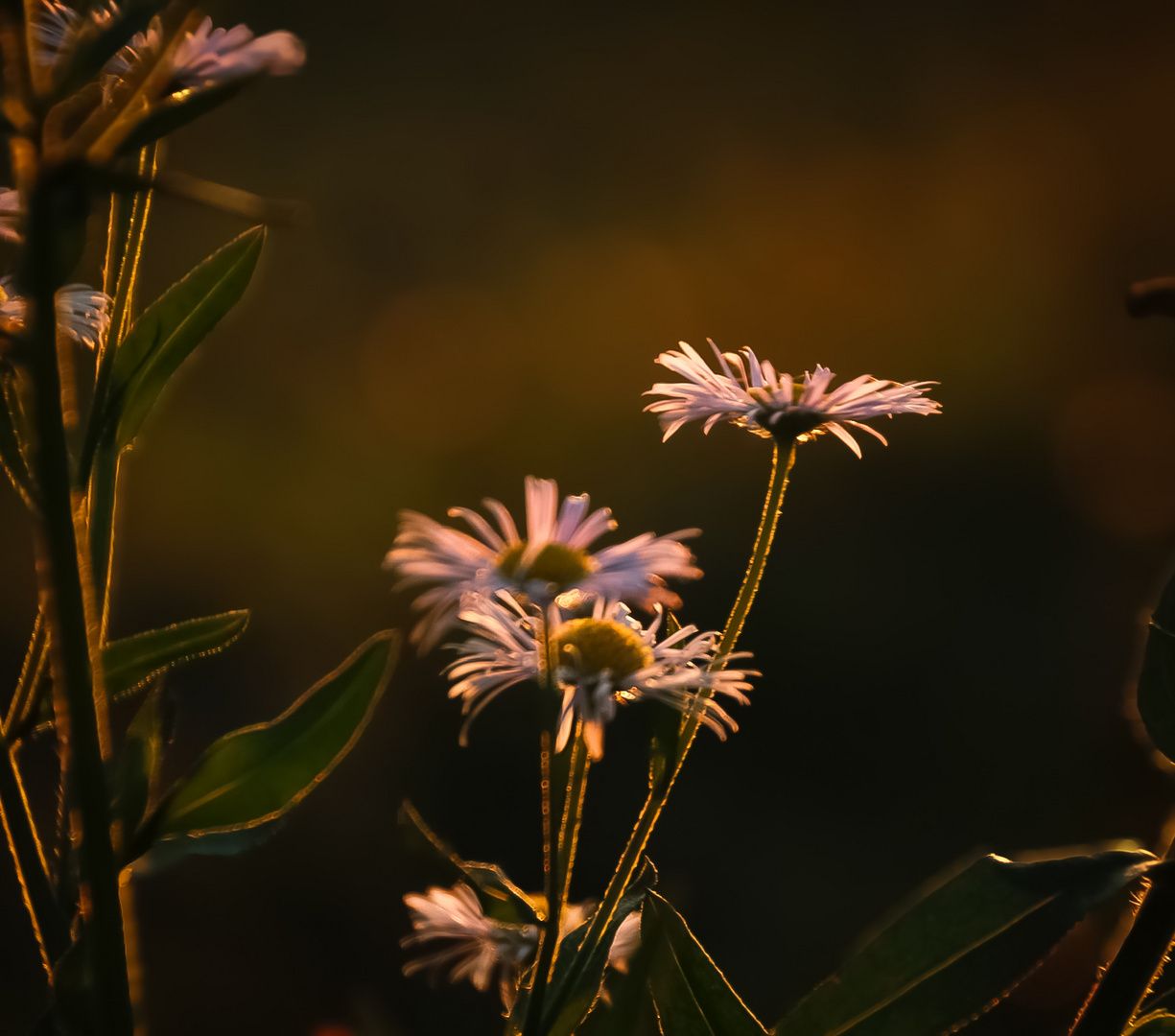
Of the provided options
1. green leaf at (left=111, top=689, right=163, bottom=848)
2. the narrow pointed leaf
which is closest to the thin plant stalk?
green leaf at (left=111, top=689, right=163, bottom=848)

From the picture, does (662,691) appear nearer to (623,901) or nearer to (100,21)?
(623,901)

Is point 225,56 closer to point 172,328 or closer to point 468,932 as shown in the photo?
point 172,328

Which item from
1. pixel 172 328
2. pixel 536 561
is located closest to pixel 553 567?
→ pixel 536 561

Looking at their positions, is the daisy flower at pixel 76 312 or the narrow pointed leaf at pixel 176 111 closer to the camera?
the narrow pointed leaf at pixel 176 111

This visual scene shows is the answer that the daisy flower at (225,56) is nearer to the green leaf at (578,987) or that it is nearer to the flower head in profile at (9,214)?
the flower head in profile at (9,214)

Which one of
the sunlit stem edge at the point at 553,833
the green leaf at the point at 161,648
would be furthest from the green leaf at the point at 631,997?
the green leaf at the point at 161,648

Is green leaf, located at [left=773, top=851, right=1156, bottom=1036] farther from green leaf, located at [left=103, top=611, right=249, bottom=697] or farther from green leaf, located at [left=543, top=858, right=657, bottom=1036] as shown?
green leaf, located at [left=103, top=611, right=249, bottom=697]
